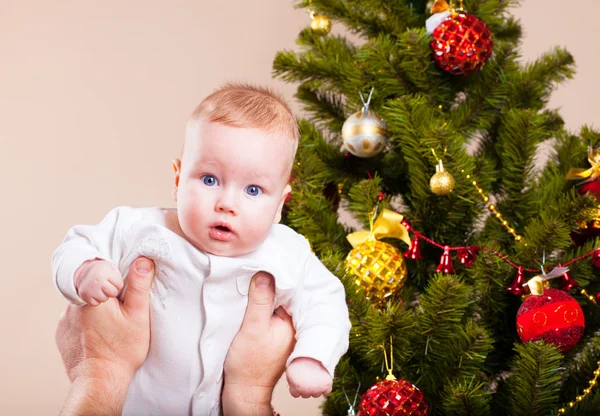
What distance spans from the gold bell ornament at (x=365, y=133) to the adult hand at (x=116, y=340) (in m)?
0.63

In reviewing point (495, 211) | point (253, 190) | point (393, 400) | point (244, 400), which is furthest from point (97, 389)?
point (495, 211)

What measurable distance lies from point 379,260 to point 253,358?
0.50m

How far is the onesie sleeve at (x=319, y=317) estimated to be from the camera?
854 millimetres

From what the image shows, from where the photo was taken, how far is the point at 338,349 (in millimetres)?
876

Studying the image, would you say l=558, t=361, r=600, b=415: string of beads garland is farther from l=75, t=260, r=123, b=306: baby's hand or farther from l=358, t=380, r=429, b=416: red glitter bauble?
l=75, t=260, r=123, b=306: baby's hand

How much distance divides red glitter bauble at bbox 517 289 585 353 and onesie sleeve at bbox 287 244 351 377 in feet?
1.41

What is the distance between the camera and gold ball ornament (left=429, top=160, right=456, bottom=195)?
1.28 m

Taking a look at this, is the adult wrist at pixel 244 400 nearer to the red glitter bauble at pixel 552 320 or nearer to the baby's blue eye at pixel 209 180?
the baby's blue eye at pixel 209 180

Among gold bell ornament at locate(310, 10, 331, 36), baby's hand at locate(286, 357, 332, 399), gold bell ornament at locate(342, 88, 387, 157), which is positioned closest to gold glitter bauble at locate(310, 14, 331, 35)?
gold bell ornament at locate(310, 10, 331, 36)

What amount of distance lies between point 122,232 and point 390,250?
592mm

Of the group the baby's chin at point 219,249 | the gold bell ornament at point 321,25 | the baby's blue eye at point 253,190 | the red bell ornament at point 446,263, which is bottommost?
the red bell ornament at point 446,263

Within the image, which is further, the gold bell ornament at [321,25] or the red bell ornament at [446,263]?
the gold bell ornament at [321,25]

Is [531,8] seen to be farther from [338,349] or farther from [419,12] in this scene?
[338,349]

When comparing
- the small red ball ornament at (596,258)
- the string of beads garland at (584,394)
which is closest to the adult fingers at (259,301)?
the string of beads garland at (584,394)
